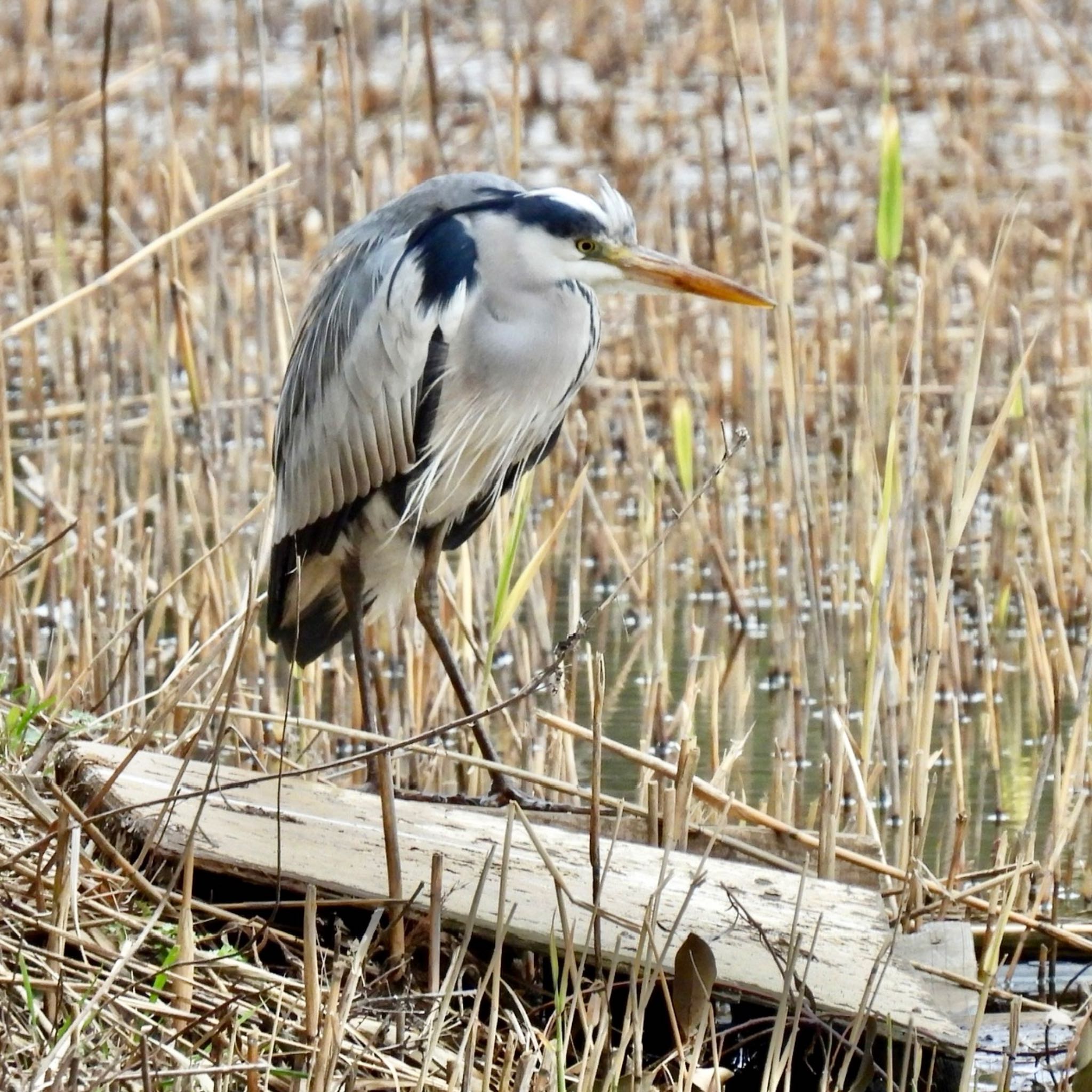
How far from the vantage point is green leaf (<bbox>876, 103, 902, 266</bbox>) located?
11.7 feet

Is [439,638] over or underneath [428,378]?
underneath

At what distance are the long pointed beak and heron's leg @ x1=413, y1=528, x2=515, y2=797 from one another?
82cm

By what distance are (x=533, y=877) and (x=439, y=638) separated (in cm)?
107

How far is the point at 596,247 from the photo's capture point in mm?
3689

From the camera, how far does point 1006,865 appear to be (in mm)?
3340

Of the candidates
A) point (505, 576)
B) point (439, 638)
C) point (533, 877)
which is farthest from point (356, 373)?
point (533, 877)

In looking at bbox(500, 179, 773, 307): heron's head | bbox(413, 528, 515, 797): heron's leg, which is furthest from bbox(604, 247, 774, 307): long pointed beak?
bbox(413, 528, 515, 797): heron's leg

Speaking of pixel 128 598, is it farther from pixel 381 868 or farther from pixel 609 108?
pixel 609 108

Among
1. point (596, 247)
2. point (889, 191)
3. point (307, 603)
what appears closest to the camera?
point (889, 191)

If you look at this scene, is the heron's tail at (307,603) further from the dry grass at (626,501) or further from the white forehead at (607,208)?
the white forehead at (607,208)

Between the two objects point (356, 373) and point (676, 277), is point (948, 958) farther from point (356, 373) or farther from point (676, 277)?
point (356, 373)

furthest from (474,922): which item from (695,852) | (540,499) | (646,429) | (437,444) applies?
(646,429)

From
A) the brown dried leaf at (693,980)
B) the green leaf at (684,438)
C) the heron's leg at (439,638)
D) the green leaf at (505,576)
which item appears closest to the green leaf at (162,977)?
the brown dried leaf at (693,980)

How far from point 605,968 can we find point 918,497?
2.80 m
